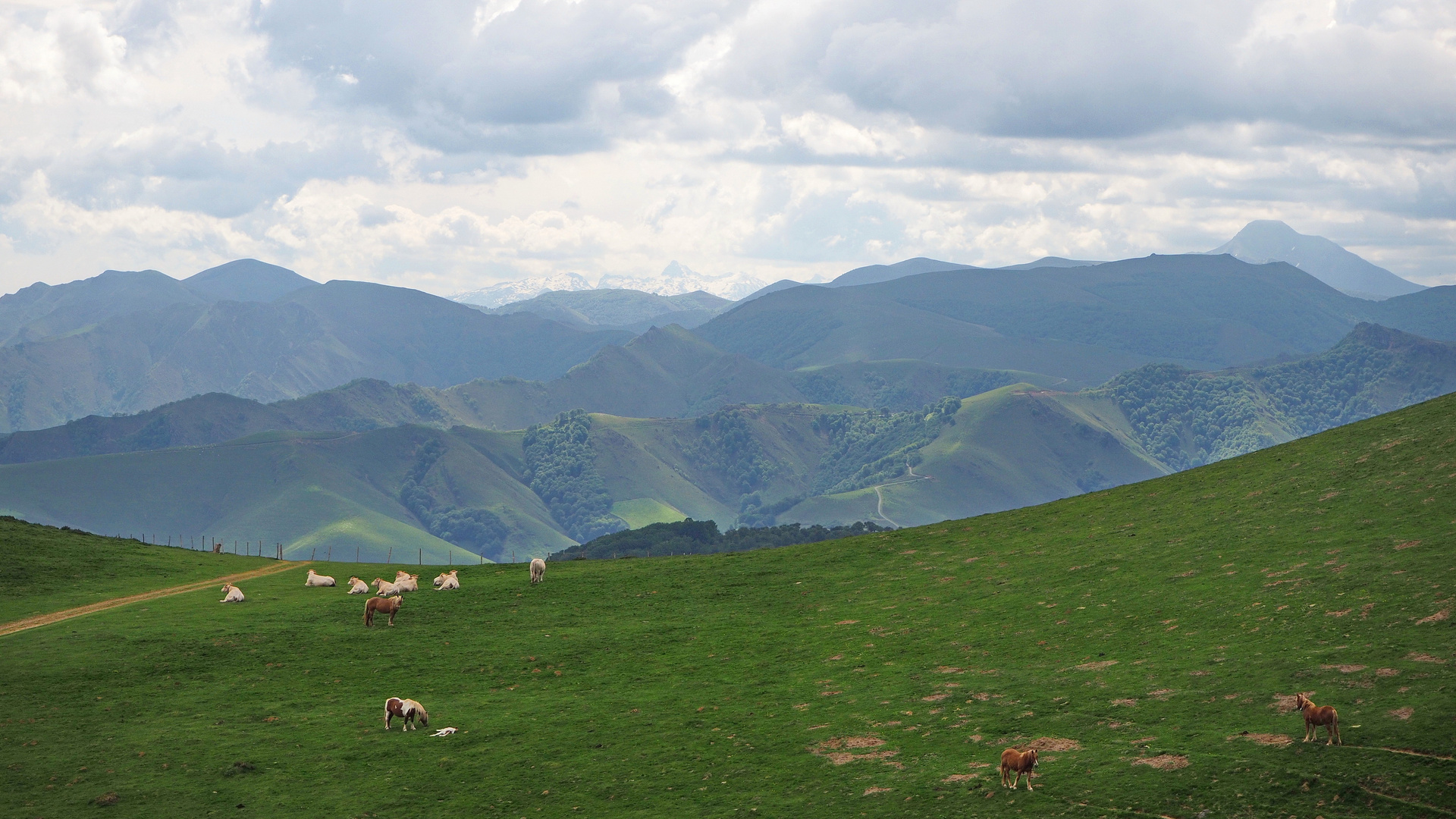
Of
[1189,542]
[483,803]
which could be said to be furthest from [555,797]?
[1189,542]

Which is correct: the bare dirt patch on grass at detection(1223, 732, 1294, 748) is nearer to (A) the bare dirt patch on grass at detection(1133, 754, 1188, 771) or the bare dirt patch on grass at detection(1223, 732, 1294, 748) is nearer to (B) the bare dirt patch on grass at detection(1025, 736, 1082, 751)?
(A) the bare dirt patch on grass at detection(1133, 754, 1188, 771)

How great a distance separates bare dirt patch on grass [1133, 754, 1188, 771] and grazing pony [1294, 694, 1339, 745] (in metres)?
3.64

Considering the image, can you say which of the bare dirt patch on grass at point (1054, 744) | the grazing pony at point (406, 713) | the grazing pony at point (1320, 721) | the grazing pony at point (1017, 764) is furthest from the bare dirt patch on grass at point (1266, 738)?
the grazing pony at point (406, 713)

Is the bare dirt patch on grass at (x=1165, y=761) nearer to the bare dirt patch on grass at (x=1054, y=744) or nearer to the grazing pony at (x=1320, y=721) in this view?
the bare dirt patch on grass at (x=1054, y=744)

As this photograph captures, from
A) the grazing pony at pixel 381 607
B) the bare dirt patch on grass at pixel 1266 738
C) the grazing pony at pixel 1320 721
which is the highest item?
the grazing pony at pixel 381 607

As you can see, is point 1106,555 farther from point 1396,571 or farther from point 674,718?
point 674,718

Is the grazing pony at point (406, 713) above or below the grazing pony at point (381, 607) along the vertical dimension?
below

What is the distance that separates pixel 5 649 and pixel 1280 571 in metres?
57.6

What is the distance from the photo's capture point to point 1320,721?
1342 inches

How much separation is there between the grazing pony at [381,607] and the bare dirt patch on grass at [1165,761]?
38207mm

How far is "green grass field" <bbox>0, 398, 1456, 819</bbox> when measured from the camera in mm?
35844

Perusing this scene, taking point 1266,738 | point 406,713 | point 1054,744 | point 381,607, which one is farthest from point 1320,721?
point 381,607

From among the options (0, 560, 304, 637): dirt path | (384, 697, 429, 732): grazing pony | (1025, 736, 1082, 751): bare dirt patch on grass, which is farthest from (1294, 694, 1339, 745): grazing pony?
(0, 560, 304, 637): dirt path

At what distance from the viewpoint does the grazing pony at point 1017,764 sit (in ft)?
114
